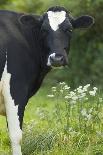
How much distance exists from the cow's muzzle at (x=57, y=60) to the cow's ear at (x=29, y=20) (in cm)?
69

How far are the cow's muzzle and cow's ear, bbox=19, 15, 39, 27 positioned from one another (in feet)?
2.28

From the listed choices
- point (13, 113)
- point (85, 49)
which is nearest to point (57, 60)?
point (13, 113)

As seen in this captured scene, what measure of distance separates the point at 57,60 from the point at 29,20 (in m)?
0.90

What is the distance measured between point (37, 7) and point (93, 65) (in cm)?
411

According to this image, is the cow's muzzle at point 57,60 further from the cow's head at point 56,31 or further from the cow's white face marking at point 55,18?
the cow's white face marking at point 55,18

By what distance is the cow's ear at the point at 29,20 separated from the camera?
332 inches

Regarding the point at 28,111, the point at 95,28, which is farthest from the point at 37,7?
the point at 28,111

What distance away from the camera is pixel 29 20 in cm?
853

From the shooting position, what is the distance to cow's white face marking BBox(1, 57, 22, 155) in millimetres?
8102

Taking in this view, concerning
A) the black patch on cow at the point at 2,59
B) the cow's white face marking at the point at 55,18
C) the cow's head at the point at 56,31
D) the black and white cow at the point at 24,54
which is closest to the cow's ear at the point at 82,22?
the black and white cow at the point at 24,54

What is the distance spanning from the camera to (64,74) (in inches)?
697

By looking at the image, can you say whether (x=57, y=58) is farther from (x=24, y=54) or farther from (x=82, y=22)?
(x=82, y=22)

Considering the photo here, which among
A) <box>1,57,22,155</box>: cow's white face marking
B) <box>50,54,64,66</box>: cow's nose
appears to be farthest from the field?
<box>50,54,64,66</box>: cow's nose

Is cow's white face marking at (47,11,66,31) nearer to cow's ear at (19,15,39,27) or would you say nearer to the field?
cow's ear at (19,15,39,27)
